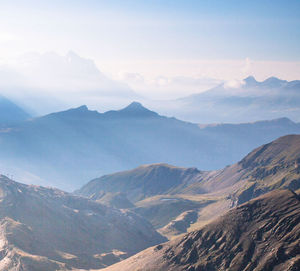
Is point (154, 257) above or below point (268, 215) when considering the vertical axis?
below

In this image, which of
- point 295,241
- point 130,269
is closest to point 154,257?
point 130,269

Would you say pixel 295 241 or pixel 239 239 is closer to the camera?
pixel 295 241

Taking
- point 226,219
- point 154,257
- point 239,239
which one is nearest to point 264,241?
point 239,239

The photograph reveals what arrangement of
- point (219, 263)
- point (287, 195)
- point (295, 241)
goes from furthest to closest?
point (287, 195) → point (219, 263) → point (295, 241)

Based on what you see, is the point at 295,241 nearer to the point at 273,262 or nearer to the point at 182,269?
the point at 273,262

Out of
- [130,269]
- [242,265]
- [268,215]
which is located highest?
[268,215]

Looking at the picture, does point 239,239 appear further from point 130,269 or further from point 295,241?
point 130,269

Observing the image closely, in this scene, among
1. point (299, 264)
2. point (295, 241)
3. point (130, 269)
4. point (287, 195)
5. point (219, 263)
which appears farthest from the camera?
point (130, 269)
